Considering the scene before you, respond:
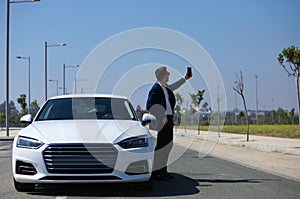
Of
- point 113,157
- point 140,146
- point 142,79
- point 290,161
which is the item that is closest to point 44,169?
point 113,157

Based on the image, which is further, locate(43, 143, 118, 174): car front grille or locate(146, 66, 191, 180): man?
locate(146, 66, 191, 180): man

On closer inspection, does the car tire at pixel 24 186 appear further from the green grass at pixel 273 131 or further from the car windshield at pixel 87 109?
the green grass at pixel 273 131

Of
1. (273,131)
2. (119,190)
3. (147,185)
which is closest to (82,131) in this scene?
(119,190)

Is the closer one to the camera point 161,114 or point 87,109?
point 87,109

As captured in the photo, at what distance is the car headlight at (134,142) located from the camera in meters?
6.83

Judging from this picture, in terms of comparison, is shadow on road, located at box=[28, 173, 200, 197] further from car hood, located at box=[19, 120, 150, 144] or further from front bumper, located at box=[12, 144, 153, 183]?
car hood, located at box=[19, 120, 150, 144]

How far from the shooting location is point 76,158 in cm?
664

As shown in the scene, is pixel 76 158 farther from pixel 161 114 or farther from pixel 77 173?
pixel 161 114

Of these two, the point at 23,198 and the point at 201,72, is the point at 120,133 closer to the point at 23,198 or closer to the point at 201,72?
the point at 23,198

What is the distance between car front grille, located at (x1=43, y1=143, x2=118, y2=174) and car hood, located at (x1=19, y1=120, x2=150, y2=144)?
0.09 m

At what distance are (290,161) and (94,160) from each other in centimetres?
911

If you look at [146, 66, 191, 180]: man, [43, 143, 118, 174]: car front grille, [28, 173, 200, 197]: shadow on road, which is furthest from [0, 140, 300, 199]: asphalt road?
[43, 143, 118, 174]: car front grille

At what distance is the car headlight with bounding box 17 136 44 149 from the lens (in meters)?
6.70

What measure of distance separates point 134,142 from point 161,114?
2031mm
